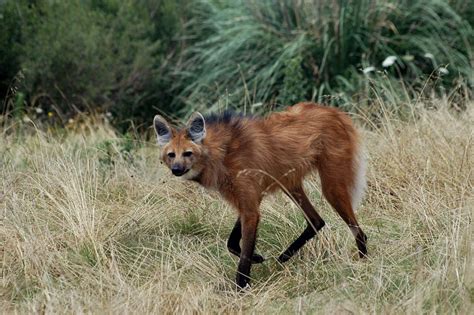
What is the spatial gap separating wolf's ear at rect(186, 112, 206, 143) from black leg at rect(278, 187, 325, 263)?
58 centimetres

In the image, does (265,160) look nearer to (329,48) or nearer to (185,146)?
(185,146)

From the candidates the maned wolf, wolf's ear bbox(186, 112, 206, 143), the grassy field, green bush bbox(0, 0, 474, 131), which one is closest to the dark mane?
the maned wolf

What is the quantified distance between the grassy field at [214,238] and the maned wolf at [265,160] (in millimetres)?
189

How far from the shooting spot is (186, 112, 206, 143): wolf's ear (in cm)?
440

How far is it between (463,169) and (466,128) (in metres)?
0.68

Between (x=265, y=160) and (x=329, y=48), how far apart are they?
4179 mm

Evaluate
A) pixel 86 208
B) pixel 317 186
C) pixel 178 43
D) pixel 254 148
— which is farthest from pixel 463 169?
pixel 178 43

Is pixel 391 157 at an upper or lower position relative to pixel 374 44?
upper

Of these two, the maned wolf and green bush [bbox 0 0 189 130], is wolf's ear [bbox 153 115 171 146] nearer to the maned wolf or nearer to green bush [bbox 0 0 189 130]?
the maned wolf

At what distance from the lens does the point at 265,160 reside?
15.0ft

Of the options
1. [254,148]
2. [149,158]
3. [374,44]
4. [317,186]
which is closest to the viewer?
[254,148]

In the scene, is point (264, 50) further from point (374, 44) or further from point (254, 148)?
point (254, 148)

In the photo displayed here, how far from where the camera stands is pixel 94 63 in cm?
878

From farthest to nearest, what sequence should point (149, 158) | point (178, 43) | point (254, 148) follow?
point (178, 43), point (149, 158), point (254, 148)
